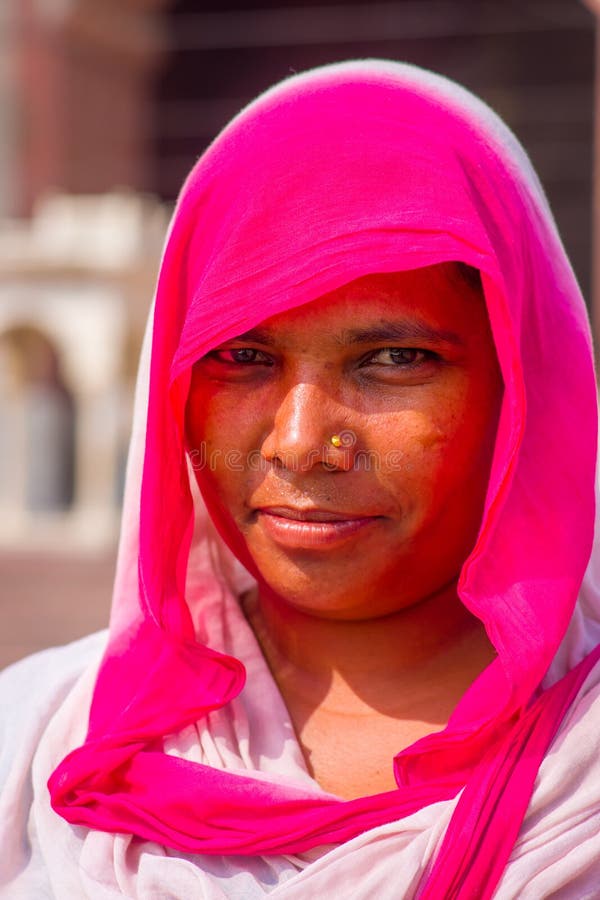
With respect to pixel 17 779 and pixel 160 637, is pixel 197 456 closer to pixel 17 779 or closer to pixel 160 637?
pixel 160 637

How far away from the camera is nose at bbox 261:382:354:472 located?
106 centimetres

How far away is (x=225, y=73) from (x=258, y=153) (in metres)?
15.9

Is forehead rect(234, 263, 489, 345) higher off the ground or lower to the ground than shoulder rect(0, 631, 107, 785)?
higher

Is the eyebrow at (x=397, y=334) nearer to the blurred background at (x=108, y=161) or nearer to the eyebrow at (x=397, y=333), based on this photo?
the eyebrow at (x=397, y=333)

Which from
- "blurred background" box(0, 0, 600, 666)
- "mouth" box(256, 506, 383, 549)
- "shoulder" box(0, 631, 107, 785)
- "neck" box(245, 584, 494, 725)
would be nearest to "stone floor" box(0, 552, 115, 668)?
"blurred background" box(0, 0, 600, 666)

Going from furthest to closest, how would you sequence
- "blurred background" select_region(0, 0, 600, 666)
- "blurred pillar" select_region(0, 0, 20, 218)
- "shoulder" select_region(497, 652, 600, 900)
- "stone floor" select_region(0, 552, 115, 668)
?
"blurred pillar" select_region(0, 0, 20, 218) < "blurred background" select_region(0, 0, 600, 666) < "stone floor" select_region(0, 552, 115, 668) < "shoulder" select_region(497, 652, 600, 900)

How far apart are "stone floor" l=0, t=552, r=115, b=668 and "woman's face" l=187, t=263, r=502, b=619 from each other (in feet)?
16.0

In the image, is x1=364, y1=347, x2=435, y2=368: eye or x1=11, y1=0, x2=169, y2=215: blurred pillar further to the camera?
x1=11, y1=0, x2=169, y2=215: blurred pillar

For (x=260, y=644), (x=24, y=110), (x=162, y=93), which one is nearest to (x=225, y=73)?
(x=162, y=93)

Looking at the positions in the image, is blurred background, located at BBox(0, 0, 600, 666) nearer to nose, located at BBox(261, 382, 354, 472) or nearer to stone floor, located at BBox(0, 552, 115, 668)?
stone floor, located at BBox(0, 552, 115, 668)

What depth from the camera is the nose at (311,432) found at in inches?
41.6

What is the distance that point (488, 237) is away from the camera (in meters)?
1.06

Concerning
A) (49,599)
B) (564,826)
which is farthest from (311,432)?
(49,599)

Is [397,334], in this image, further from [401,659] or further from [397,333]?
[401,659]
